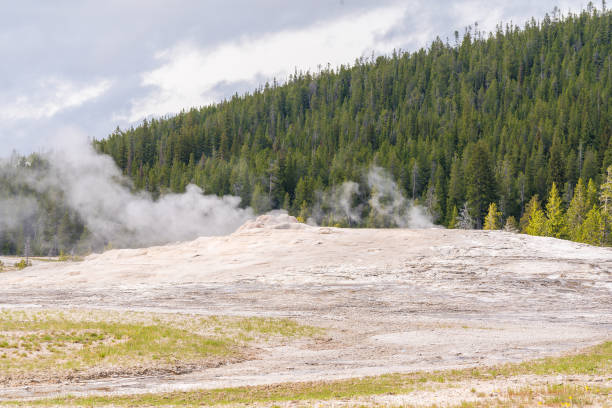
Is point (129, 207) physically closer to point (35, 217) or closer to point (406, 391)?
point (35, 217)

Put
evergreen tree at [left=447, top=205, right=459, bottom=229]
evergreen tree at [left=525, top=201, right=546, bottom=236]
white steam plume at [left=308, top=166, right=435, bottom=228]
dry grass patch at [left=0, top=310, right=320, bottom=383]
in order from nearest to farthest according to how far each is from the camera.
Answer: dry grass patch at [left=0, top=310, right=320, bottom=383], evergreen tree at [left=525, top=201, right=546, bottom=236], evergreen tree at [left=447, top=205, right=459, bottom=229], white steam plume at [left=308, top=166, right=435, bottom=228]

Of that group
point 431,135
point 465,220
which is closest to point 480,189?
point 465,220

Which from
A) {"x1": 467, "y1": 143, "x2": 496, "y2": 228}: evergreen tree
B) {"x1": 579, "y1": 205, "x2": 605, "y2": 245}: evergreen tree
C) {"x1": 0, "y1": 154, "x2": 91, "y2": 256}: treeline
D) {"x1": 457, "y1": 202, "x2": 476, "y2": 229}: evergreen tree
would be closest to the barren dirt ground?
{"x1": 579, "y1": 205, "x2": 605, "y2": 245}: evergreen tree

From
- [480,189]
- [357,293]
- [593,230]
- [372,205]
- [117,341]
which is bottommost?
[357,293]

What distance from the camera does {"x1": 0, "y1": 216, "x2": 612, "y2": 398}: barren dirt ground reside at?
20500 mm

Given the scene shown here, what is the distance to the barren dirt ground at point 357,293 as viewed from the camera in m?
20.5

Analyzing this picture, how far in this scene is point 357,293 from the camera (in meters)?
36.6

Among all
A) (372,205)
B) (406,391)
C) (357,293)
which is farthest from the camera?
(372,205)

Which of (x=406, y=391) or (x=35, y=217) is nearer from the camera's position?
(x=406, y=391)

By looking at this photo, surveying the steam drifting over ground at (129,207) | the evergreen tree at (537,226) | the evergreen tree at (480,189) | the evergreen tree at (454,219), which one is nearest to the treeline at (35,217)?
the steam drifting over ground at (129,207)

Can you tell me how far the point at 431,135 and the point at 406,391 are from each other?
448ft

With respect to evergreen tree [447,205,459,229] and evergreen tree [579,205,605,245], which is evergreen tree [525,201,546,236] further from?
evergreen tree [447,205,459,229]

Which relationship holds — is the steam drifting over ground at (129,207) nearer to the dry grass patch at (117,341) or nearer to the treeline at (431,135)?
the treeline at (431,135)

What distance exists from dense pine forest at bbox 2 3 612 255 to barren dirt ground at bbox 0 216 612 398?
3433cm
